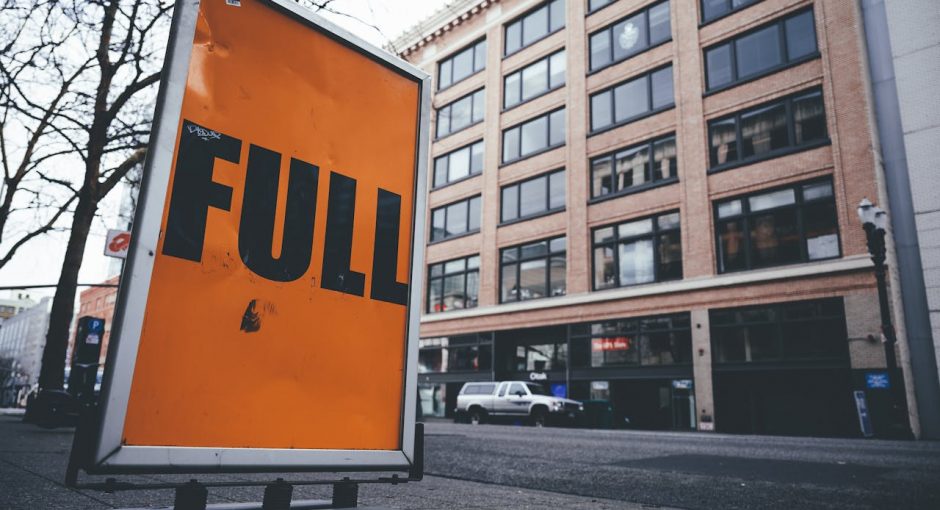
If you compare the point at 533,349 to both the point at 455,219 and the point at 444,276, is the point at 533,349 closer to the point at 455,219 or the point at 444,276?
the point at 444,276

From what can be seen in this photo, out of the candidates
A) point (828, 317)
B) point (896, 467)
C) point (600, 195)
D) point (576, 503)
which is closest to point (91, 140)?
point (576, 503)

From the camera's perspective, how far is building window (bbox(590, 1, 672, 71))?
24156 mm

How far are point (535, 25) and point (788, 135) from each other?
14712mm

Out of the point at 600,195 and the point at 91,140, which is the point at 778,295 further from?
the point at 91,140

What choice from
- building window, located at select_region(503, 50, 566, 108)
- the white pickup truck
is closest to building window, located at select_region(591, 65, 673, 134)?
building window, located at select_region(503, 50, 566, 108)

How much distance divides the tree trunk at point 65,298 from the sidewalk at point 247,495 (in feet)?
27.3

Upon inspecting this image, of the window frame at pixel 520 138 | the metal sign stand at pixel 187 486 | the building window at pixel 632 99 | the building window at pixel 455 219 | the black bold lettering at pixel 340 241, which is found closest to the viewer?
the metal sign stand at pixel 187 486

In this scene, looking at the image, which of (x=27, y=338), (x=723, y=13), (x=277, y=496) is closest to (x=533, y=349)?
(x=723, y=13)

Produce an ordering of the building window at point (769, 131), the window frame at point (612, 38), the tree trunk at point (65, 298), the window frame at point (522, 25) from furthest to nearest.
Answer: the window frame at point (522, 25)
the window frame at point (612, 38)
the building window at point (769, 131)
the tree trunk at point (65, 298)

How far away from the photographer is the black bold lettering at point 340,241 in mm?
1808

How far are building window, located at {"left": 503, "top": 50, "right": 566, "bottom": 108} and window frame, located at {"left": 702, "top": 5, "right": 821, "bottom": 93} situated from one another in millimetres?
7386

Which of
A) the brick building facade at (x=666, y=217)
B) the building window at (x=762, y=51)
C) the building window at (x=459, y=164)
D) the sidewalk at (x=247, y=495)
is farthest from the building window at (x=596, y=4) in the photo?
the sidewalk at (x=247, y=495)

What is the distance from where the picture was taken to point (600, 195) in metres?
24.9

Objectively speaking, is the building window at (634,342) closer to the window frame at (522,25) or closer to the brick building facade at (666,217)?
the brick building facade at (666,217)
